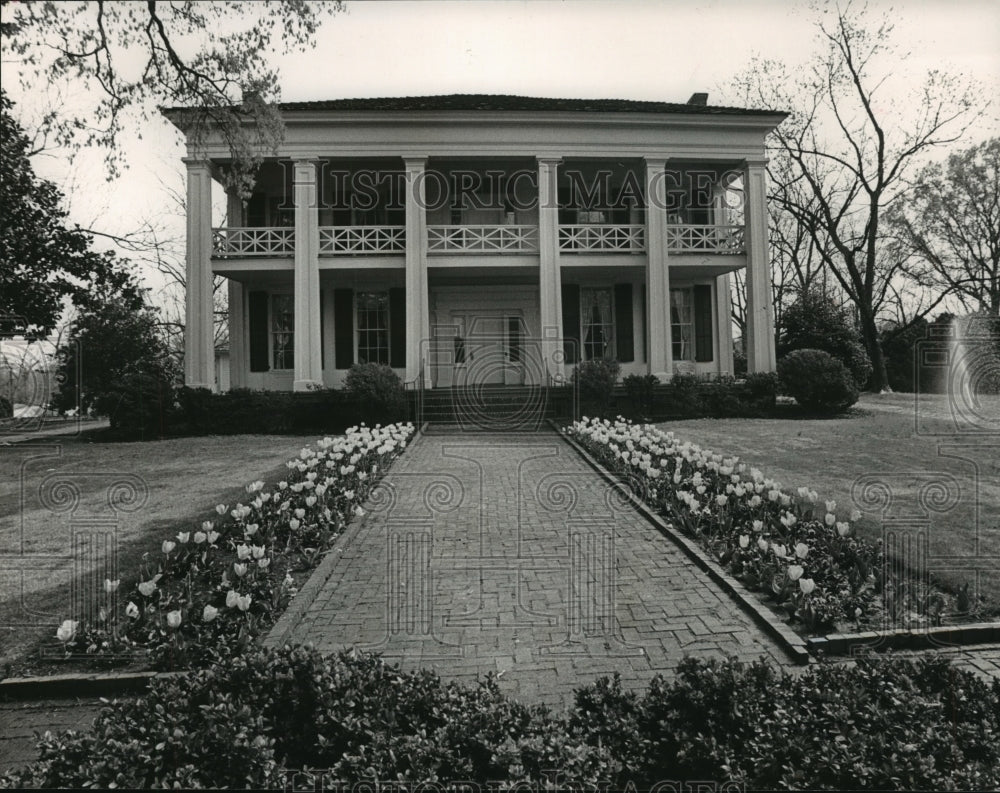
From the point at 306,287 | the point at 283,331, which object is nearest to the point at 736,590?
the point at 306,287

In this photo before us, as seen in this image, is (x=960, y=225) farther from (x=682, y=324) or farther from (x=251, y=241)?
(x=251, y=241)

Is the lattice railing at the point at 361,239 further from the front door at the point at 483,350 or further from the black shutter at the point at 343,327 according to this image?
the front door at the point at 483,350

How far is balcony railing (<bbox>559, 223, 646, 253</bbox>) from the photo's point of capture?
18984 mm

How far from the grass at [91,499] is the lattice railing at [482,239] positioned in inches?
286

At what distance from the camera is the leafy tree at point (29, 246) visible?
352 cm

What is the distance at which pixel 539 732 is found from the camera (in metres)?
2.94

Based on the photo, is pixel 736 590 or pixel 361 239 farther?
pixel 361 239

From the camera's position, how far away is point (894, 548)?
607 cm

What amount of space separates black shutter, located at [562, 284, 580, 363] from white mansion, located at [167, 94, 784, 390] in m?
0.05

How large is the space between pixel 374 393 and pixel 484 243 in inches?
243

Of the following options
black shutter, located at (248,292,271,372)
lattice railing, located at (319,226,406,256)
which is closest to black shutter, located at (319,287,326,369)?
lattice railing, located at (319,226,406,256)

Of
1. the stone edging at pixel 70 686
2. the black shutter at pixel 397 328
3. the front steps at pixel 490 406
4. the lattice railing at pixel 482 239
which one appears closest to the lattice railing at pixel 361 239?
the lattice railing at pixel 482 239

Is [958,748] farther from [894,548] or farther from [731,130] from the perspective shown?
[731,130]

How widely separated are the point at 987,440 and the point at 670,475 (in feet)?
21.8
